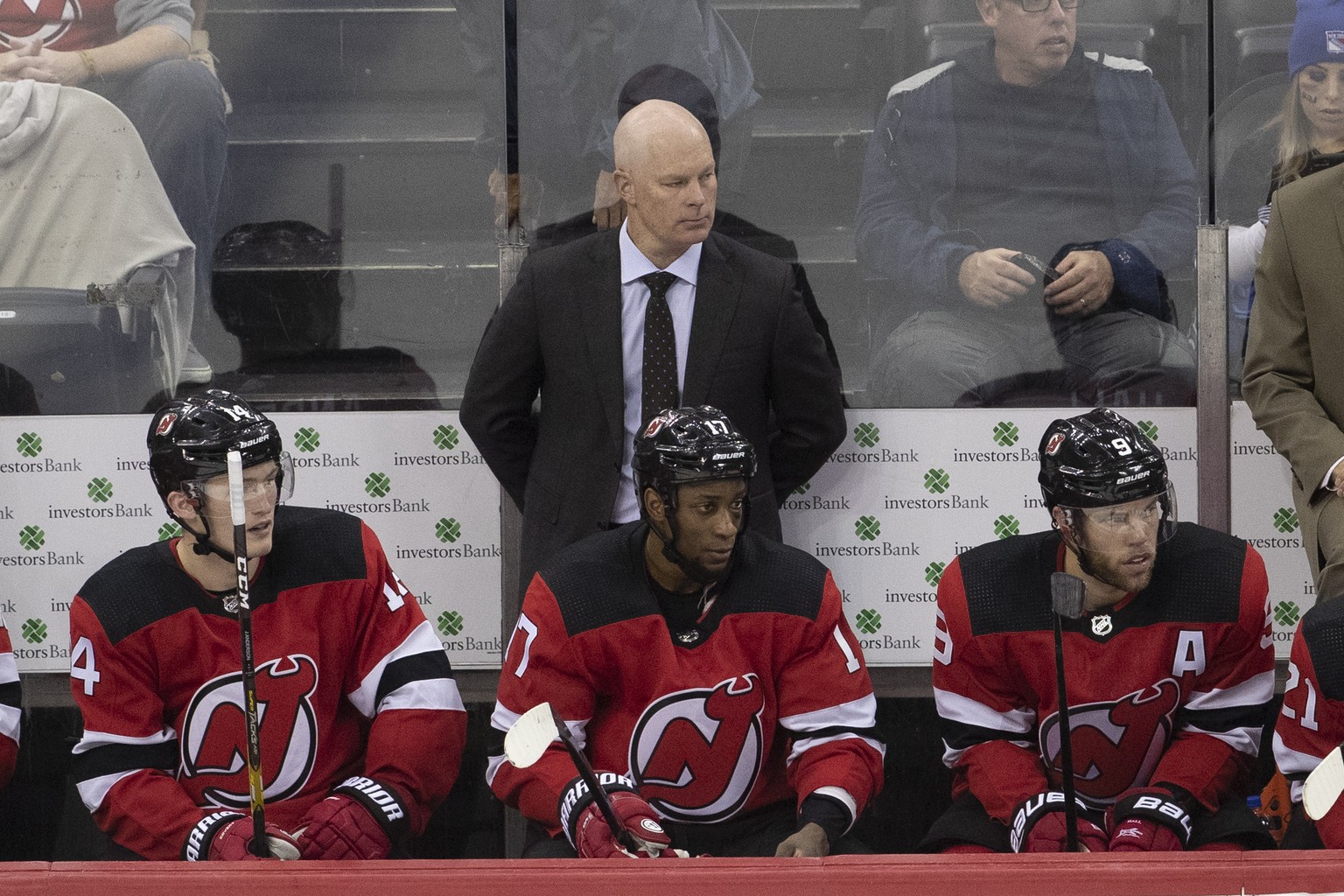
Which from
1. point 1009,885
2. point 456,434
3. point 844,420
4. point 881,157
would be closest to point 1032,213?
point 881,157

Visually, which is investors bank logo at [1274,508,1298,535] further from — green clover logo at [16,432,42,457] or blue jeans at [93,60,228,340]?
green clover logo at [16,432,42,457]

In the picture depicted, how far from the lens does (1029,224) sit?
4.11 metres

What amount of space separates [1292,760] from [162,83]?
2931mm

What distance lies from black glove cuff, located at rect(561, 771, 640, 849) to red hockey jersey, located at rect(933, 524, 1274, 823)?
632mm

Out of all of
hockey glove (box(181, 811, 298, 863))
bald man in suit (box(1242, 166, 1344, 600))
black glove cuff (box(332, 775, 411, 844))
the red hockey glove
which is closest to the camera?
the red hockey glove

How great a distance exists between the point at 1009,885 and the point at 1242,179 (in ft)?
8.61

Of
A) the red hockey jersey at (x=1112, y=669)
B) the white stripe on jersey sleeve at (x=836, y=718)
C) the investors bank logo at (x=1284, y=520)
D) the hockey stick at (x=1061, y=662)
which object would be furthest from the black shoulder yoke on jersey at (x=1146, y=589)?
the investors bank logo at (x=1284, y=520)

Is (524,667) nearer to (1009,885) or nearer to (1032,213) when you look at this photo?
(1009,885)

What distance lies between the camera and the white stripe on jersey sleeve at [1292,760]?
280cm

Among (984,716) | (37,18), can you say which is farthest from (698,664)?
(37,18)

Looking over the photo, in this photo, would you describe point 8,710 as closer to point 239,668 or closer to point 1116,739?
point 239,668

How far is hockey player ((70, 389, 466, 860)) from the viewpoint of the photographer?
296cm

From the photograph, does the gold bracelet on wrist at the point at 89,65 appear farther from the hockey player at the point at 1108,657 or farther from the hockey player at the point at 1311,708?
the hockey player at the point at 1311,708

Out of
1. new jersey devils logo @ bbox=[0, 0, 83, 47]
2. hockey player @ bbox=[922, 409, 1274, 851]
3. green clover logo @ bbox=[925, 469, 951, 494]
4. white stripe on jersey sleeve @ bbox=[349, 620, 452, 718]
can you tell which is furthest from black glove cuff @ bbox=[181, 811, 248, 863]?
new jersey devils logo @ bbox=[0, 0, 83, 47]
